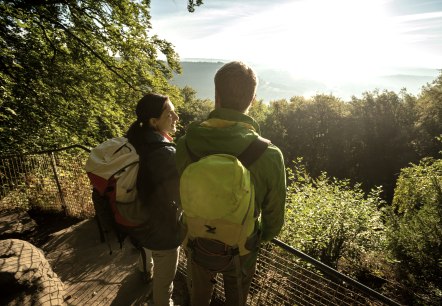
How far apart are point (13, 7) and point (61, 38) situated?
123 cm

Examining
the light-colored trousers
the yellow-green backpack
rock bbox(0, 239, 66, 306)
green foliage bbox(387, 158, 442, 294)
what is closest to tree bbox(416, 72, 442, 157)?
green foliage bbox(387, 158, 442, 294)

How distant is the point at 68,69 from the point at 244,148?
810cm

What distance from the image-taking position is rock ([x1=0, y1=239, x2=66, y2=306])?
3.03m

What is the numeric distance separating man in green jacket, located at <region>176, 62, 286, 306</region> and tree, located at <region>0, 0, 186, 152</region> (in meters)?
7.26

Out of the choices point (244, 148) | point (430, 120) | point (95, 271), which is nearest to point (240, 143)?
point (244, 148)

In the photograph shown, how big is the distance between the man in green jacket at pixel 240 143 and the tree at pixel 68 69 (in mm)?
7257

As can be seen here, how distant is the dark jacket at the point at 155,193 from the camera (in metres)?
2.18

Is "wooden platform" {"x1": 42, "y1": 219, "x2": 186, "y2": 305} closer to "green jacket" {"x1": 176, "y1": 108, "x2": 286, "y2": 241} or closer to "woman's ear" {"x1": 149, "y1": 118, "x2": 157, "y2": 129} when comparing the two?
"woman's ear" {"x1": 149, "y1": 118, "x2": 157, "y2": 129}

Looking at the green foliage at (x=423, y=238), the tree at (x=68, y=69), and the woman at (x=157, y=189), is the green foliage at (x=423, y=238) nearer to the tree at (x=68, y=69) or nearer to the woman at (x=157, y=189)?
the woman at (x=157, y=189)

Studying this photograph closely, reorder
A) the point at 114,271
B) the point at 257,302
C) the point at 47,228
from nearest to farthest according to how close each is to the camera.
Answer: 1. the point at 257,302
2. the point at 114,271
3. the point at 47,228

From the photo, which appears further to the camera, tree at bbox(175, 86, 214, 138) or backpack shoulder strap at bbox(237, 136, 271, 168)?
tree at bbox(175, 86, 214, 138)

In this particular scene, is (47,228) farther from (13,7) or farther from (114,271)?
(13,7)

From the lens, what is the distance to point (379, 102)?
3166cm

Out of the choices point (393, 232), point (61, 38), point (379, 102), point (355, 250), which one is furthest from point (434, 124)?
point (61, 38)
